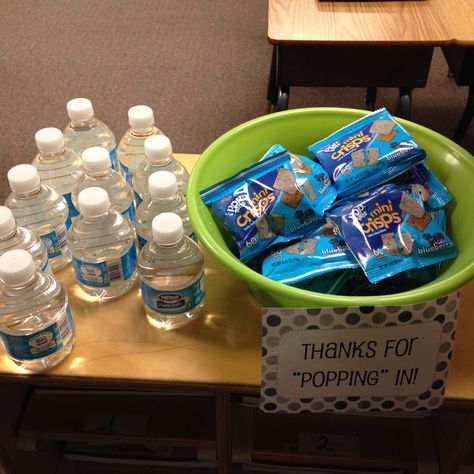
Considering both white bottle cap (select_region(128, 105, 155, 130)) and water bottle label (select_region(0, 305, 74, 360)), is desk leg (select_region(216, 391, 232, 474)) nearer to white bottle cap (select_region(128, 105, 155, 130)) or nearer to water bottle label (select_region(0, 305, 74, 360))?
water bottle label (select_region(0, 305, 74, 360))

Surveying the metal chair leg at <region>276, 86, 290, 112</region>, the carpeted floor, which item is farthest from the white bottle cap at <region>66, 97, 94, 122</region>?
the carpeted floor

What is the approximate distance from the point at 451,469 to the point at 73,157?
98 centimetres

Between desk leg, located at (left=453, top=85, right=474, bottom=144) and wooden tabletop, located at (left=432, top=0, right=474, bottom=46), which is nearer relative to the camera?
wooden tabletop, located at (left=432, top=0, right=474, bottom=46)

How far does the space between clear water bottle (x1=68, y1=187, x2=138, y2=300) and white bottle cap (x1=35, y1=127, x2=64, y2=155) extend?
0.47ft

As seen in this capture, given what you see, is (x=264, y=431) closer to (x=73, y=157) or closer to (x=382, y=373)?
(x=382, y=373)

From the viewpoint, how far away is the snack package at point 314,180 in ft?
3.29

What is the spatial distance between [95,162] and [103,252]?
157mm

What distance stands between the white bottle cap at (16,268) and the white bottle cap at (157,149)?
29 centimetres

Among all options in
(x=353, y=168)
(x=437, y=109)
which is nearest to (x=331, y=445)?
(x=353, y=168)

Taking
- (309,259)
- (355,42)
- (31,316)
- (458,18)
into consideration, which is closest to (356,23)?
(355,42)

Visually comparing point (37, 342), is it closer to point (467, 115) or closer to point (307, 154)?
point (307, 154)

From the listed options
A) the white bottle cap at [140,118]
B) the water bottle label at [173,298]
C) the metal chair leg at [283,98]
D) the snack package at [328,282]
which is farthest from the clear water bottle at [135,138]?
the metal chair leg at [283,98]

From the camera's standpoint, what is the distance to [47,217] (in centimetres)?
103

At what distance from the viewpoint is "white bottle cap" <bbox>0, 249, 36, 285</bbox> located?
792mm
